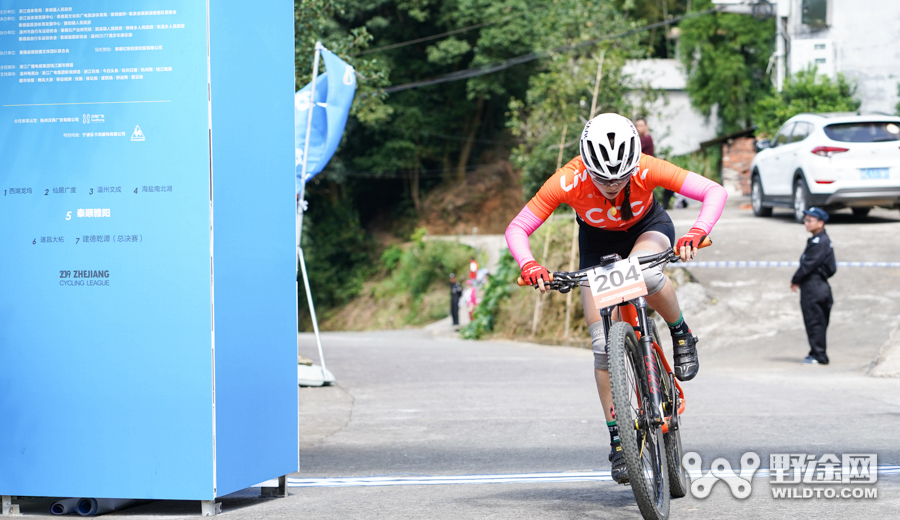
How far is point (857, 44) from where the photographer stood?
1315 inches

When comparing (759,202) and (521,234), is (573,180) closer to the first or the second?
(521,234)

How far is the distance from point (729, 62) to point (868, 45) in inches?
531

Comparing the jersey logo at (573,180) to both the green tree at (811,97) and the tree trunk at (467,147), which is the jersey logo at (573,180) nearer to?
the green tree at (811,97)

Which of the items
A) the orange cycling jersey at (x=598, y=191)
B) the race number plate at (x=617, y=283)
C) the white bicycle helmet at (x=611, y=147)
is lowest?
the race number plate at (x=617, y=283)

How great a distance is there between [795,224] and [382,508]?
17.3m

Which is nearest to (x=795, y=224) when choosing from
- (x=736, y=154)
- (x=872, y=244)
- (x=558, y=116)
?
(x=872, y=244)

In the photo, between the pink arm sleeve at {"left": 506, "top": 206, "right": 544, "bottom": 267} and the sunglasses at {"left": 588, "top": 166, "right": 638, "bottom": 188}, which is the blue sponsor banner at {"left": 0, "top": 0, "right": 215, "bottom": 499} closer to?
the pink arm sleeve at {"left": 506, "top": 206, "right": 544, "bottom": 267}

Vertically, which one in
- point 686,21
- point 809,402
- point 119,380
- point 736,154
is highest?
point 686,21

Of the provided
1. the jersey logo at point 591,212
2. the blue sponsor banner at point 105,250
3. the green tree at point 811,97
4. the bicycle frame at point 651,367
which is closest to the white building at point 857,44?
the green tree at point 811,97

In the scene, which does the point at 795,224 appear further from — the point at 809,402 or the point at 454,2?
the point at 454,2

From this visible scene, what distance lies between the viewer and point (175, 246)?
5.11 metres

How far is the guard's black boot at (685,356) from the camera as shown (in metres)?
5.42

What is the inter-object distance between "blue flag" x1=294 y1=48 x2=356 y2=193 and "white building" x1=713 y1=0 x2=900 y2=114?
26.4 meters

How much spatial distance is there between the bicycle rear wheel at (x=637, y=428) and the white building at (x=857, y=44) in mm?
31391
